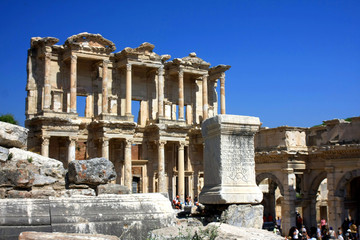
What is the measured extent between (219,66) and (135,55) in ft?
22.2

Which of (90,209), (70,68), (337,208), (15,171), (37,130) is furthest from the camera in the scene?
(70,68)

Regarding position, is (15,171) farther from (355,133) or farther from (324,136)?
(324,136)

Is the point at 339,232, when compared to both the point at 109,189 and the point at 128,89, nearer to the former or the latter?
the point at 128,89

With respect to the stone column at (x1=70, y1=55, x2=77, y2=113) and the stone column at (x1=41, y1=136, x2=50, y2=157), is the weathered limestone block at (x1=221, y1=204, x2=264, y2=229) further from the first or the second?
the stone column at (x1=70, y1=55, x2=77, y2=113)

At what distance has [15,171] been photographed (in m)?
4.53

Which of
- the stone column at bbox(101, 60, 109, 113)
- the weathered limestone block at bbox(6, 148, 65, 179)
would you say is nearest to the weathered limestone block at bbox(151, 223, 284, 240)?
the weathered limestone block at bbox(6, 148, 65, 179)

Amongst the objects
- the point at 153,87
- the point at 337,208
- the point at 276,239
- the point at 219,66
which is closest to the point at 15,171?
the point at 276,239

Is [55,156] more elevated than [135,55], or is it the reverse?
[135,55]

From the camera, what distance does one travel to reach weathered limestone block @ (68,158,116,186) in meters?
5.00

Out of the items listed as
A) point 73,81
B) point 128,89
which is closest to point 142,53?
point 128,89

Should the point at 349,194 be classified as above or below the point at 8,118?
below

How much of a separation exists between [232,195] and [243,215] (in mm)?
299

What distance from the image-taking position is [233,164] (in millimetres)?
6105

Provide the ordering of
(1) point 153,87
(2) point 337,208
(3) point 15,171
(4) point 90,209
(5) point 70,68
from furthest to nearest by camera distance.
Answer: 1. (1) point 153,87
2. (5) point 70,68
3. (2) point 337,208
4. (3) point 15,171
5. (4) point 90,209
